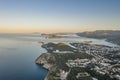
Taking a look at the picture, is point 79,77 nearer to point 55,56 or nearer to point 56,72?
Result: point 56,72

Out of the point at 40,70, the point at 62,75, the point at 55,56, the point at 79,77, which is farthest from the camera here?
the point at 55,56

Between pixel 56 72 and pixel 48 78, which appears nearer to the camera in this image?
pixel 48 78

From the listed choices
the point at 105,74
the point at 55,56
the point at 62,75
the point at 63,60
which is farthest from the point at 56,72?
the point at 55,56

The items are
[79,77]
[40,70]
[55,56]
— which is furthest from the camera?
[55,56]

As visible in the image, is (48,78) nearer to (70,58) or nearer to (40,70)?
(40,70)

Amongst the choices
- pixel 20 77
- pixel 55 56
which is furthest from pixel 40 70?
pixel 55 56

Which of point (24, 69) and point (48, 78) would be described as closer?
point (48, 78)

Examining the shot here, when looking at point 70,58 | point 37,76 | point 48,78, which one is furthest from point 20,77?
point 70,58

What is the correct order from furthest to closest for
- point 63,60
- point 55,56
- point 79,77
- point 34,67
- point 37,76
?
point 55,56, point 63,60, point 34,67, point 37,76, point 79,77

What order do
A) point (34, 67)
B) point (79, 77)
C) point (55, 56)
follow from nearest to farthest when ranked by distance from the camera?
point (79, 77) < point (34, 67) < point (55, 56)
